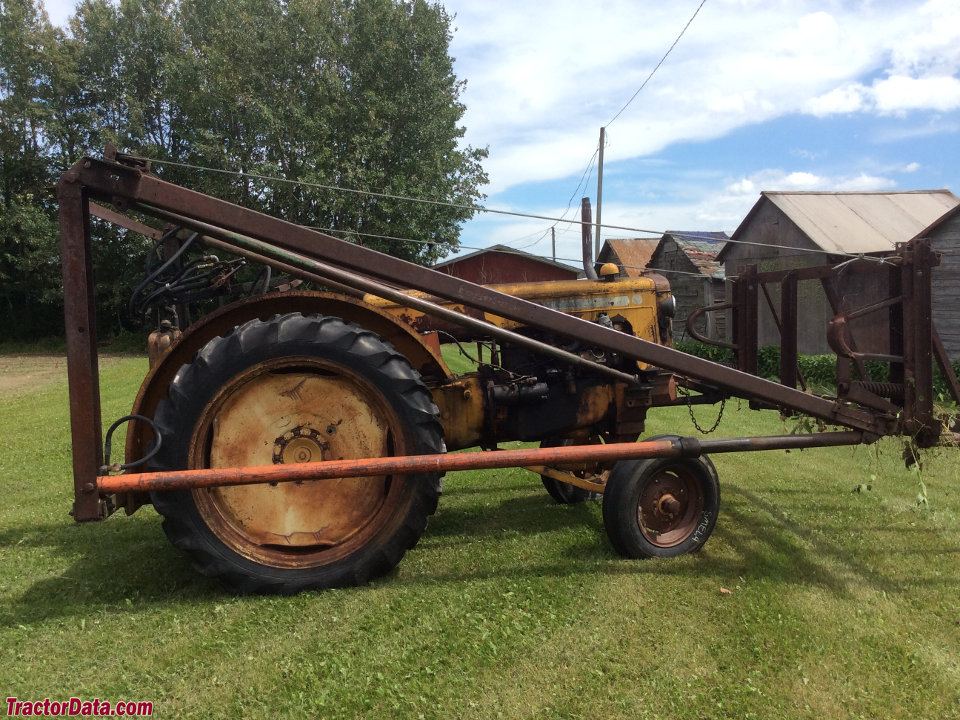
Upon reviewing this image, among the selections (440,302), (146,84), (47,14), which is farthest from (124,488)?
(47,14)

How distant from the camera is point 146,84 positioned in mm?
28453

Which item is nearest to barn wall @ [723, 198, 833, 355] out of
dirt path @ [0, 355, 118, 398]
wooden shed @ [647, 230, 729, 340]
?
wooden shed @ [647, 230, 729, 340]

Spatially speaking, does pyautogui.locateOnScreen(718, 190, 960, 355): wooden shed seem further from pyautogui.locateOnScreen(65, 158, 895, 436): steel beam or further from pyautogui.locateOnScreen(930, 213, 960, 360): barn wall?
pyautogui.locateOnScreen(65, 158, 895, 436): steel beam

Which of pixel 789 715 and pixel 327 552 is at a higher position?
pixel 327 552

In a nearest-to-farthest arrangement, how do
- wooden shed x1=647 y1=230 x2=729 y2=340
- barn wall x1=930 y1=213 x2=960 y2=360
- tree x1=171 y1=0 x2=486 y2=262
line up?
barn wall x1=930 y1=213 x2=960 y2=360, wooden shed x1=647 y1=230 x2=729 y2=340, tree x1=171 y1=0 x2=486 y2=262

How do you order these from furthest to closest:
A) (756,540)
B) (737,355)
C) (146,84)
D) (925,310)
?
1. (146,84)
2. (737,355)
3. (756,540)
4. (925,310)

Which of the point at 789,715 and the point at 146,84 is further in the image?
the point at 146,84

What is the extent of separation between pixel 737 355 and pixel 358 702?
13.3 feet

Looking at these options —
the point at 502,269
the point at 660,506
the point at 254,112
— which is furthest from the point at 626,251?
the point at 660,506

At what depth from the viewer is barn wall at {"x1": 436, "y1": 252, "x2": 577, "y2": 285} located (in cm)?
2419

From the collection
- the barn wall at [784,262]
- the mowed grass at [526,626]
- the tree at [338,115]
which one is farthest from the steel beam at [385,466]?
the tree at [338,115]

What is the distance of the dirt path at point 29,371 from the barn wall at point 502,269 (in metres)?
12.1

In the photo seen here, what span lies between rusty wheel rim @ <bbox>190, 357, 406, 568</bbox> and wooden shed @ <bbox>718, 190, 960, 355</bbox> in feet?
38.1

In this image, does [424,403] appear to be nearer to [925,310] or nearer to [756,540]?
[756,540]
